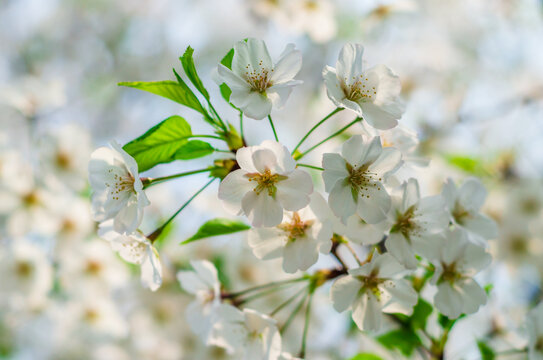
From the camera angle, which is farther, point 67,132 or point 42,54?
point 42,54

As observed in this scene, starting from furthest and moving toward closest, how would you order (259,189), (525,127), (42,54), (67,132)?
(42,54), (525,127), (67,132), (259,189)

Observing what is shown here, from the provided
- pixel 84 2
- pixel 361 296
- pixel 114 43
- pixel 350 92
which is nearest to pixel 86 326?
pixel 361 296

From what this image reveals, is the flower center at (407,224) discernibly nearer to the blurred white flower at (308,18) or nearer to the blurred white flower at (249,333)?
the blurred white flower at (249,333)

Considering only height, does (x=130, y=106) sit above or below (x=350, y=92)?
below

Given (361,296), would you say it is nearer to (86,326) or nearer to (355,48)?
(355,48)

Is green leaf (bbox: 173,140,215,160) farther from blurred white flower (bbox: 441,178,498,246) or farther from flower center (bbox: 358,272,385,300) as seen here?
blurred white flower (bbox: 441,178,498,246)

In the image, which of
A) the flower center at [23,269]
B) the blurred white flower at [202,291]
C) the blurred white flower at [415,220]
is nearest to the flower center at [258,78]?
the blurred white flower at [415,220]
